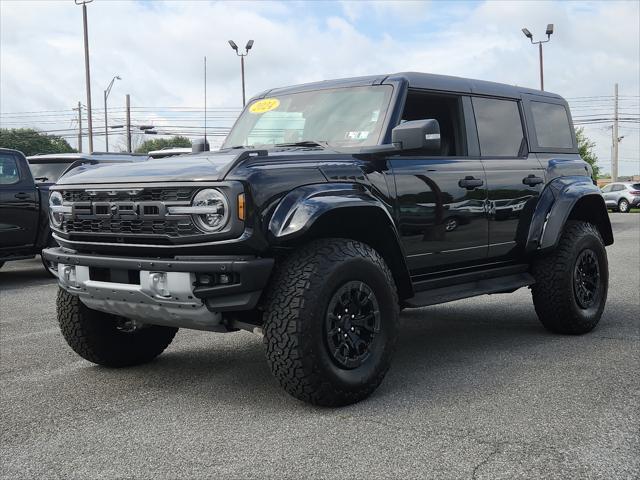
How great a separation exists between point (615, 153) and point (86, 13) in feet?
131

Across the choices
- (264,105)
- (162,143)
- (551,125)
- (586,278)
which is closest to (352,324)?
(264,105)

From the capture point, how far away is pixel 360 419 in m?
4.09

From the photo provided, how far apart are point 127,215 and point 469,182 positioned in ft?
7.71

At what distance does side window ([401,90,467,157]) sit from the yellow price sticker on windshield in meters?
1.04

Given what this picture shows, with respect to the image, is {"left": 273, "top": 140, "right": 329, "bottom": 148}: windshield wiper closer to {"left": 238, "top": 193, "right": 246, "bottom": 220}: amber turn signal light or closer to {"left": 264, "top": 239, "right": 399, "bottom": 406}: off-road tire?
{"left": 264, "top": 239, "right": 399, "bottom": 406}: off-road tire

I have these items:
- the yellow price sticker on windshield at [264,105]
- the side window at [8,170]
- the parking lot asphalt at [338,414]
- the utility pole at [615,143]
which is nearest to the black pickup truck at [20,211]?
the side window at [8,170]

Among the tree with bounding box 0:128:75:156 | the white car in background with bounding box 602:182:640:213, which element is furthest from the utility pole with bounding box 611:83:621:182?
the tree with bounding box 0:128:75:156

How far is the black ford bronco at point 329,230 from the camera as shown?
13.3ft

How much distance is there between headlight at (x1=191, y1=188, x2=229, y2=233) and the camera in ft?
13.1

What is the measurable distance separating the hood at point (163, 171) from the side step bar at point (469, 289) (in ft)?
5.09

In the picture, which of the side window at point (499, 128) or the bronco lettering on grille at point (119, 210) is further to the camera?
the side window at point (499, 128)

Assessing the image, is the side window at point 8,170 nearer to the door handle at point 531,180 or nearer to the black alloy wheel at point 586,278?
the door handle at point 531,180

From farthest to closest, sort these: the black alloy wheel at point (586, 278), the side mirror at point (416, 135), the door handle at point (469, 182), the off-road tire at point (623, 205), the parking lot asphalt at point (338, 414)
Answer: the off-road tire at point (623, 205), the black alloy wheel at point (586, 278), the door handle at point (469, 182), the side mirror at point (416, 135), the parking lot asphalt at point (338, 414)

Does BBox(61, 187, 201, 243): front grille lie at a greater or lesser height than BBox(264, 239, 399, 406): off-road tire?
greater
